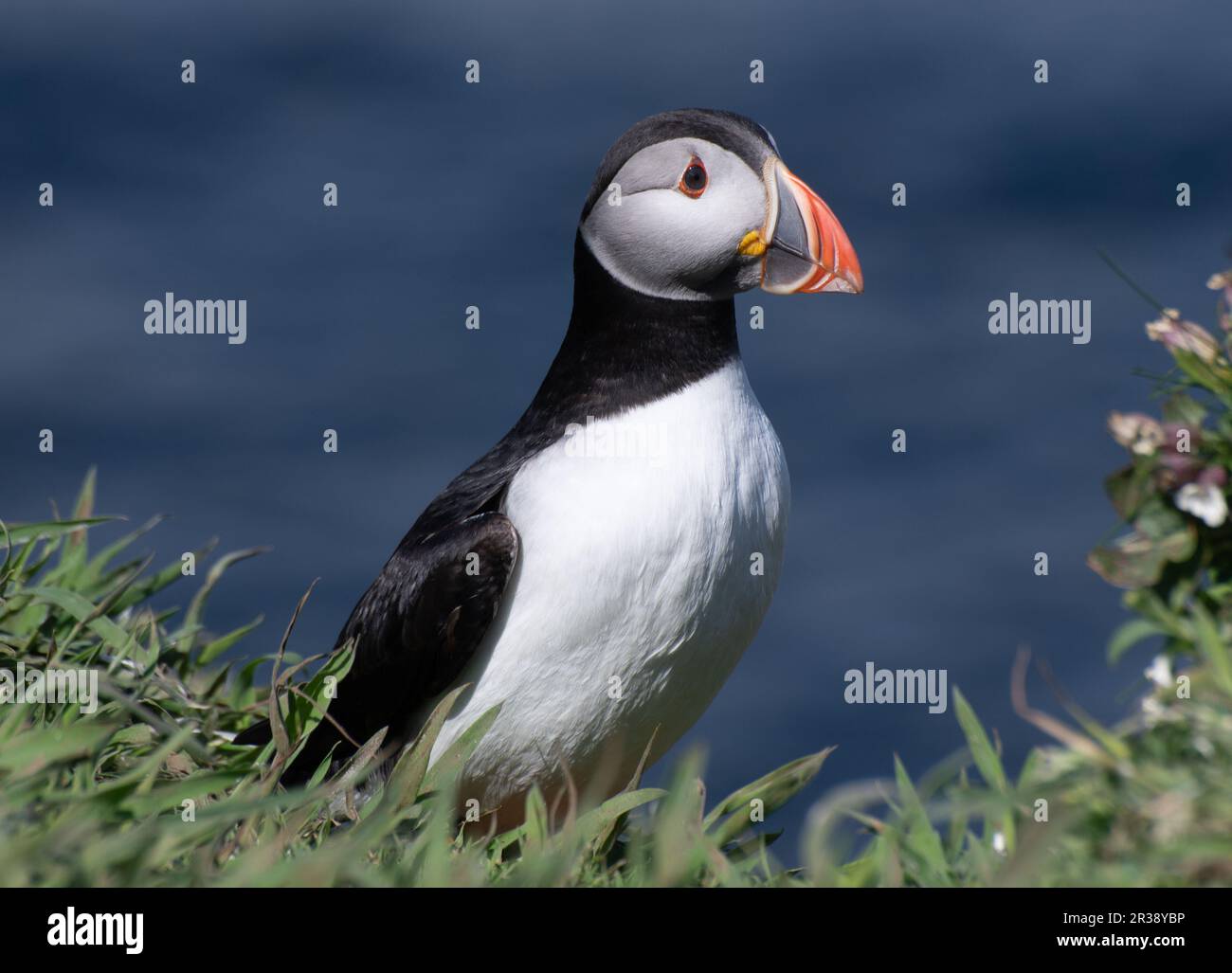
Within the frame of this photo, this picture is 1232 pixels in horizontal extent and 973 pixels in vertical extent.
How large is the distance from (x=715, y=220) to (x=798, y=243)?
0.26m

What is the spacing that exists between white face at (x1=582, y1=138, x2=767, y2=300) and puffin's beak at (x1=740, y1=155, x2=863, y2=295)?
3cm

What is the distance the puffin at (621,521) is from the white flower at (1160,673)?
5.95 ft

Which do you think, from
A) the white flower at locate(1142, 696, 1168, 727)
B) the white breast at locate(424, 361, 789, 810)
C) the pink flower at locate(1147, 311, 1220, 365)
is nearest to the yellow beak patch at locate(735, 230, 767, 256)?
the white breast at locate(424, 361, 789, 810)

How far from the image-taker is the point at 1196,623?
9.27ft

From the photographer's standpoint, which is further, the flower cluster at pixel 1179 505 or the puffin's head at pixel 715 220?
the puffin's head at pixel 715 220

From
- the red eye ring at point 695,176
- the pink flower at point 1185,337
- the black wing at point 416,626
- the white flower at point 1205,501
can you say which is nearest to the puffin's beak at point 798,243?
the red eye ring at point 695,176

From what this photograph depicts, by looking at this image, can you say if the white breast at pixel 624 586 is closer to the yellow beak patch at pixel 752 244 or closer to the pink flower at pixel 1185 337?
the yellow beak patch at pixel 752 244

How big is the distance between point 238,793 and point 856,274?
241 centimetres

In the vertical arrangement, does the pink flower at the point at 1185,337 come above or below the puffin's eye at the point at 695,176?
below

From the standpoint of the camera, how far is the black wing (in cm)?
466

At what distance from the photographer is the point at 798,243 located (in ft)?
15.9

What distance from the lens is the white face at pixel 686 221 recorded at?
4848 millimetres

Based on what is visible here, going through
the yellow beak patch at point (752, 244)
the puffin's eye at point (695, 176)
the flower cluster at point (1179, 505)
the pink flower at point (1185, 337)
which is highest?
the puffin's eye at point (695, 176)

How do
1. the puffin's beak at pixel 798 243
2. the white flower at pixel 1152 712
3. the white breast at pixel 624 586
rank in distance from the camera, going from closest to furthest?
the white flower at pixel 1152 712 → the white breast at pixel 624 586 → the puffin's beak at pixel 798 243
